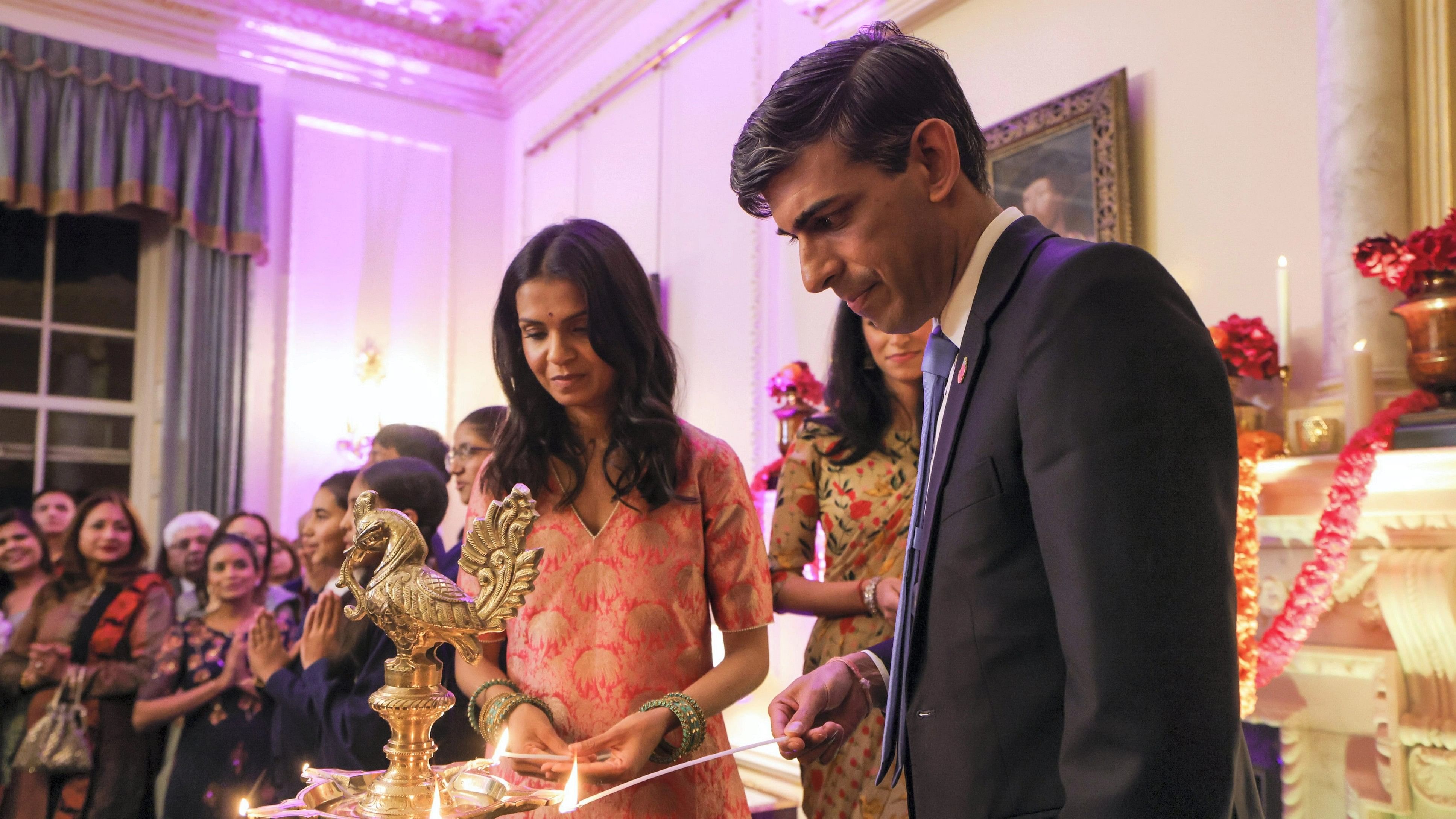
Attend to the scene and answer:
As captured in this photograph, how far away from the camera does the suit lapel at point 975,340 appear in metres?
0.89

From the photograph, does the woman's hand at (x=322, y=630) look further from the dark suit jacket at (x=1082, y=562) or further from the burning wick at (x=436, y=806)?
the dark suit jacket at (x=1082, y=562)

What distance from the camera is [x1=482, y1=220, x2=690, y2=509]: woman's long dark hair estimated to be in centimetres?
159

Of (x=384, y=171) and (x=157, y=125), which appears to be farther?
(x=384, y=171)

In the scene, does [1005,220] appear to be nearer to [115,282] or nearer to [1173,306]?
[1173,306]

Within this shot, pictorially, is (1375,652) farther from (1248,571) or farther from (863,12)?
(863,12)

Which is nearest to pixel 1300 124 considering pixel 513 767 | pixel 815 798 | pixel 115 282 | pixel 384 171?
pixel 815 798

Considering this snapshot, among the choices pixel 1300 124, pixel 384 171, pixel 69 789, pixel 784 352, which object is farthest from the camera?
pixel 384 171

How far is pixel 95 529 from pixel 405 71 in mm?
4637

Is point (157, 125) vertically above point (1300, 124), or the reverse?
point (157, 125)

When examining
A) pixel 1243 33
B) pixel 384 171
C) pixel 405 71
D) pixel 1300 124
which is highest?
pixel 405 71

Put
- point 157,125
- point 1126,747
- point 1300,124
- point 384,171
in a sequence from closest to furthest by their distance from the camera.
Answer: point 1126,747
point 1300,124
point 157,125
point 384,171

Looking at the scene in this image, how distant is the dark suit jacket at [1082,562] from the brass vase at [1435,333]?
182 cm

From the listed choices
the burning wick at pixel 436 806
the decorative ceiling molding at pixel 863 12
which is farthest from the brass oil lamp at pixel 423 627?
the decorative ceiling molding at pixel 863 12

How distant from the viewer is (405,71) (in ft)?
24.3
